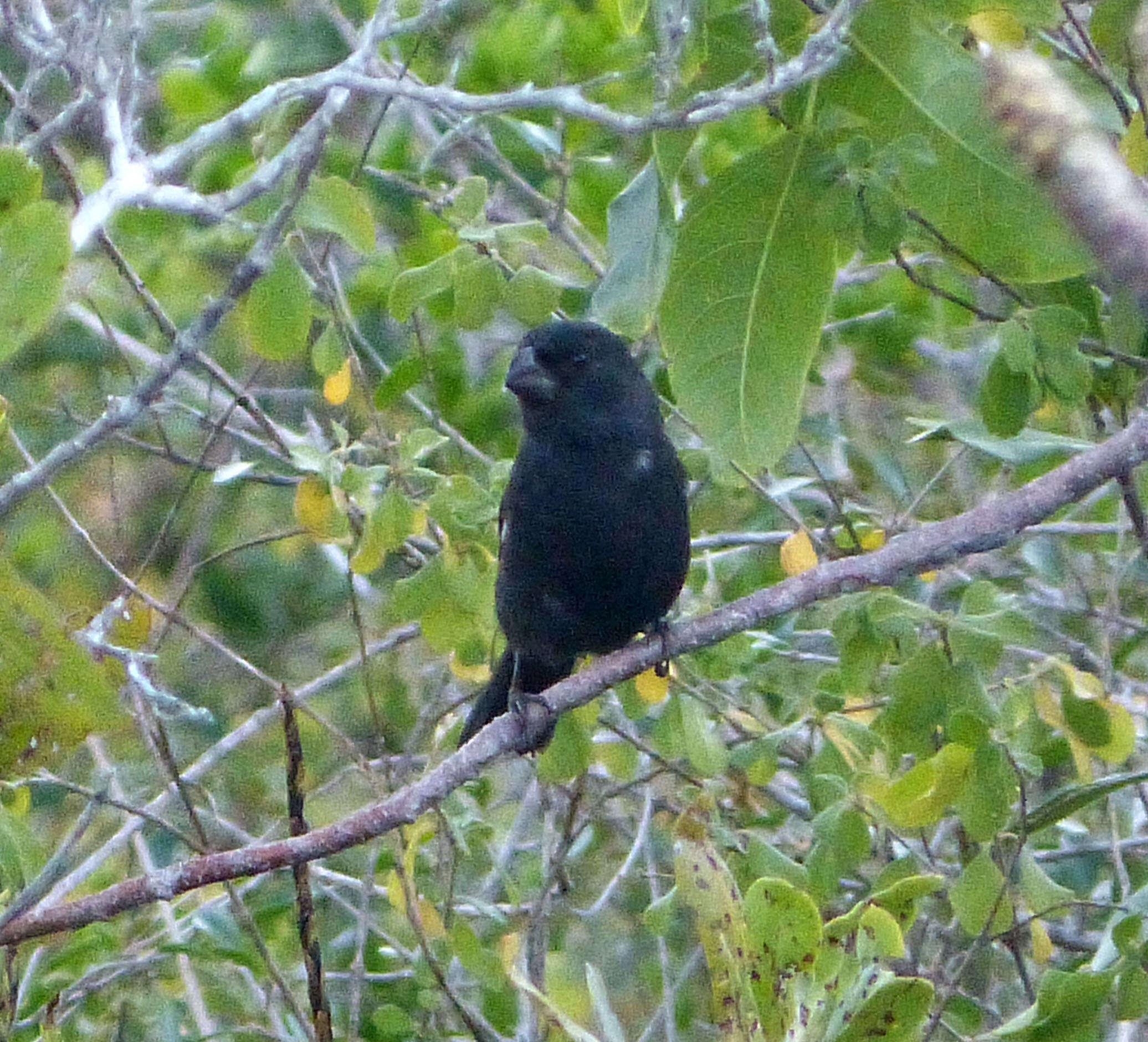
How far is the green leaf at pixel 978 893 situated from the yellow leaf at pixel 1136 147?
3.91ft

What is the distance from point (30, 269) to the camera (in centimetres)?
168

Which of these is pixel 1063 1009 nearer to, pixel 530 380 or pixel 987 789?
pixel 987 789

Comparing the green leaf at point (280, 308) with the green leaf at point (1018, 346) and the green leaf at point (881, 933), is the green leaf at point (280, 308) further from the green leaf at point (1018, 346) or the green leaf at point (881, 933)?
the green leaf at point (881, 933)

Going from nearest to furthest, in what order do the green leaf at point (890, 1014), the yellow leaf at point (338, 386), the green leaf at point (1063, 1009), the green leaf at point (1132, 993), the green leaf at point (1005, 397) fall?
the green leaf at point (890, 1014) < the green leaf at point (1063, 1009) < the green leaf at point (1132, 993) < the green leaf at point (1005, 397) < the yellow leaf at point (338, 386)

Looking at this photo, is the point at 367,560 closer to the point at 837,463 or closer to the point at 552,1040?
the point at 552,1040

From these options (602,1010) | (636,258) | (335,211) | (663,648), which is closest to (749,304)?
(636,258)

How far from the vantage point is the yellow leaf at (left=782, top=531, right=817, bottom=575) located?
308 cm

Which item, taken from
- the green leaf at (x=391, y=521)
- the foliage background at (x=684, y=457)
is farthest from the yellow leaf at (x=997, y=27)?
the green leaf at (x=391, y=521)

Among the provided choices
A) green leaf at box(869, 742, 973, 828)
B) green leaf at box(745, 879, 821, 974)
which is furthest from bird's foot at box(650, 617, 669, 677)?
green leaf at box(745, 879, 821, 974)

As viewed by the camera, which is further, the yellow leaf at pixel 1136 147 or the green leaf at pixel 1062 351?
the yellow leaf at pixel 1136 147

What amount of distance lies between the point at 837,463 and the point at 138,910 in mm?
2102

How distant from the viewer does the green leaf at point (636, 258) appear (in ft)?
8.27

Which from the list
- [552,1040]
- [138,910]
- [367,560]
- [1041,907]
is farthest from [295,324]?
[138,910]

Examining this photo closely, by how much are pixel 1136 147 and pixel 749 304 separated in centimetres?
72
